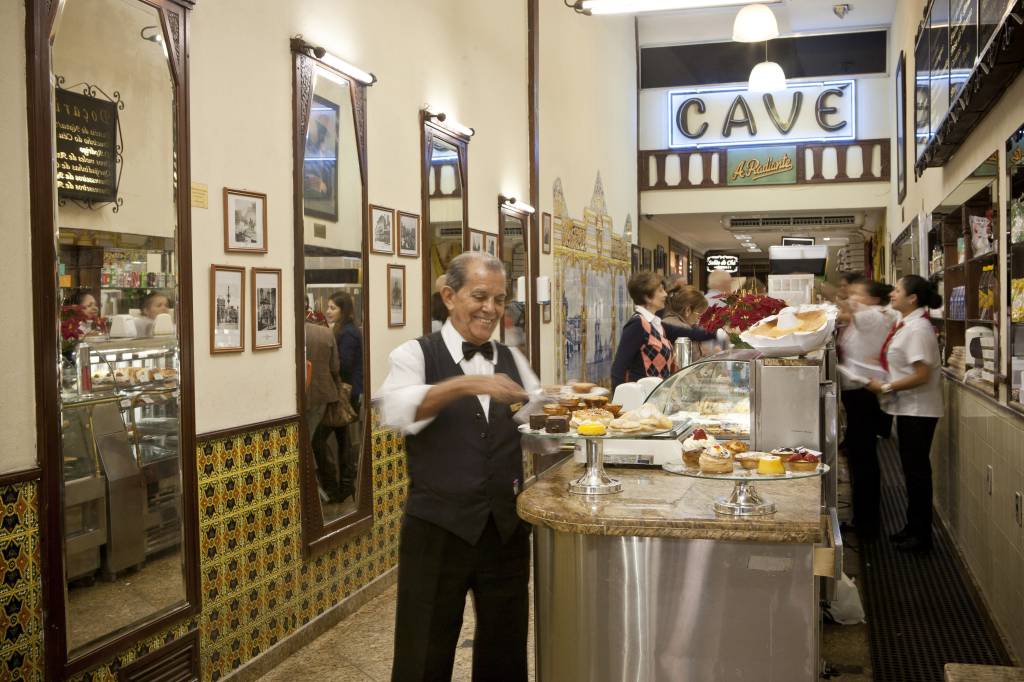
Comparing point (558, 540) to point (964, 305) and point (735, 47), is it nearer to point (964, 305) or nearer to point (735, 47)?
point (964, 305)

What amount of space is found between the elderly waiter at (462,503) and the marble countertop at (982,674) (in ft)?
4.13

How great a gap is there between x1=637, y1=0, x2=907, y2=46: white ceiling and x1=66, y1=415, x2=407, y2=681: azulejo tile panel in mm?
10290

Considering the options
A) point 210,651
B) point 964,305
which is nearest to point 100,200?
point 210,651

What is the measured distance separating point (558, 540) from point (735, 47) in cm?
1310

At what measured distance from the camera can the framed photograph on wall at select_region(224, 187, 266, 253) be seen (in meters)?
3.87

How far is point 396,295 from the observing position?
5.45m

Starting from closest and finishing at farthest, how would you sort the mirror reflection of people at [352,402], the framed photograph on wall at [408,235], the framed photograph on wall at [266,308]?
the framed photograph on wall at [266,308], the mirror reflection of people at [352,402], the framed photograph on wall at [408,235]

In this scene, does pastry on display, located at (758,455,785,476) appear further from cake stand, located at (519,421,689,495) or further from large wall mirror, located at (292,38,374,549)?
large wall mirror, located at (292,38,374,549)

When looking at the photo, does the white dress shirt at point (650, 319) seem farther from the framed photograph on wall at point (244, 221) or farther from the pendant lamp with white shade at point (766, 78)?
the pendant lamp with white shade at point (766, 78)

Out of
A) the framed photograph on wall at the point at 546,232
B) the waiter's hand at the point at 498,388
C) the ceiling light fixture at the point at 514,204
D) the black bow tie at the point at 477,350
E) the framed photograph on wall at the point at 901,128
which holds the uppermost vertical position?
the framed photograph on wall at the point at 901,128

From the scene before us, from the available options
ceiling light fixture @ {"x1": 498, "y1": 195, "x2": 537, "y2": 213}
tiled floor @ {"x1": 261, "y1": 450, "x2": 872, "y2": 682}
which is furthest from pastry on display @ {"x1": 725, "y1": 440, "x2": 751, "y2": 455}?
ceiling light fixture @ {"x1": 498, "y1": 195, "x2": 537, "y2": 213}

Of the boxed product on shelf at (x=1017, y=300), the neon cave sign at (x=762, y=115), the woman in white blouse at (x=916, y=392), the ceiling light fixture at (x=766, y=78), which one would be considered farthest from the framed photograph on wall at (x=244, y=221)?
the neon cave sign at (x=762, y=115)

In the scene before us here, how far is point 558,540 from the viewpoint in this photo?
282 centimetres

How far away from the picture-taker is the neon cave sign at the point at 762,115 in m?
13.4
